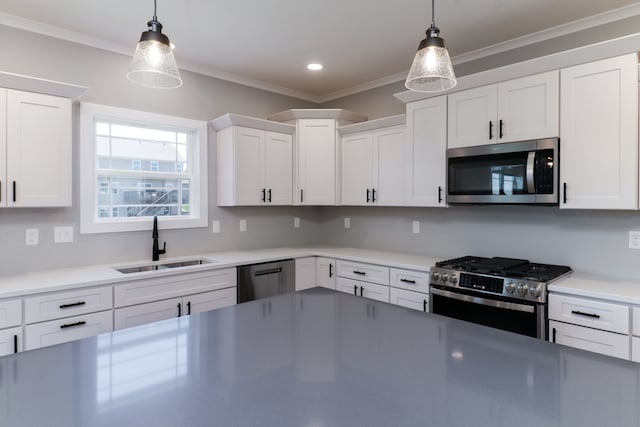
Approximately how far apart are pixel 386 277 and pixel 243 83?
2.39 m

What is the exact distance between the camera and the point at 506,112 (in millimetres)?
2678

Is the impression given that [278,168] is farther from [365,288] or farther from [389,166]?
[365,288]

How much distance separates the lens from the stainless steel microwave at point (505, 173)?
248cm

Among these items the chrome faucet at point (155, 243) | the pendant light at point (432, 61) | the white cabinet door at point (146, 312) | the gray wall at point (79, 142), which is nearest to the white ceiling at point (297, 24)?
the gray wall at point (79, 142)

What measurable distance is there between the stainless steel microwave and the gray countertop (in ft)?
5.18

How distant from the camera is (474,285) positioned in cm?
255

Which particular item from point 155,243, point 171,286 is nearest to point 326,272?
point 171,286

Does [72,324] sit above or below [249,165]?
below

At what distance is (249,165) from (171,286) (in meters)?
1.34

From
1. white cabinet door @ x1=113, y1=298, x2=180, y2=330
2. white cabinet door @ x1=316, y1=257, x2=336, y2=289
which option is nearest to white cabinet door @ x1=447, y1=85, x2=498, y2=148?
white cabinet door @ x1=316, y1=257, x2=336, y2=289

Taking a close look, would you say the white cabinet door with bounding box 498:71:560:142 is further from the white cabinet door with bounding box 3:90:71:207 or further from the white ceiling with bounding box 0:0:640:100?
the white cabinet door with bounding box 3:90:71:207

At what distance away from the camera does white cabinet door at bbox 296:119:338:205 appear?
385 centimetres

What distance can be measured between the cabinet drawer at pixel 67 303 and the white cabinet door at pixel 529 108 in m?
2.92

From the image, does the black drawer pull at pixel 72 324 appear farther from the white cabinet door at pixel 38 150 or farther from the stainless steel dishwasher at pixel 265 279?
the stainless steel dishwasher at pixel 265 279
